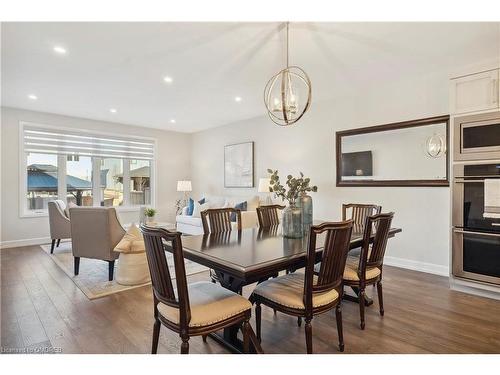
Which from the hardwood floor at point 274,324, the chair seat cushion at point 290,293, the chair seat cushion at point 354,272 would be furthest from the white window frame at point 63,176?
the chair seat cushion at point 354,272

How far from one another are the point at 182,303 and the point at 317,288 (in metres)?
0.86

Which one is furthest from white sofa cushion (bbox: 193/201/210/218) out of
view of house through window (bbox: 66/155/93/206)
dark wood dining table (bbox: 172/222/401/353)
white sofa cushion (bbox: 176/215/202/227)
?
dark wood dining table (bbox: 172/222/401/353)

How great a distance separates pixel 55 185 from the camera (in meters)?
5.94

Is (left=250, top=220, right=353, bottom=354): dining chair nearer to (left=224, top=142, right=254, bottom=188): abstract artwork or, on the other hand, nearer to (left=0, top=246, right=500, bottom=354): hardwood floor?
(left=0, top=246, right=500, bottom=354): hardwood floor

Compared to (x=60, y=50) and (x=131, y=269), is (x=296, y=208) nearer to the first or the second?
(x=131, y=269)

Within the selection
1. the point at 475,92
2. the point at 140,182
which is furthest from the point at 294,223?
the point at 140,182

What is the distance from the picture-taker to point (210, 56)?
3.21m

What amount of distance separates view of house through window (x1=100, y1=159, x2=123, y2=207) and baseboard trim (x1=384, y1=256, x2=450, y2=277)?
19.3ft

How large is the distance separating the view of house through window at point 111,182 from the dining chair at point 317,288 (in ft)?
18.9

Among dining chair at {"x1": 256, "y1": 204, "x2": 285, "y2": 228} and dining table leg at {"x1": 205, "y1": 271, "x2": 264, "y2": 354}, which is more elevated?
dining chair at {"x1": 256, "y1": 204, "x2": 285, "y2": 228}

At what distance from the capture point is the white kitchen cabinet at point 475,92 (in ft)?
9.68

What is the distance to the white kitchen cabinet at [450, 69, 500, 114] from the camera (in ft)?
9.68

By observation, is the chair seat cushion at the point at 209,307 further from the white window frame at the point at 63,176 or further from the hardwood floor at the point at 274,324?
the white window frame at the point at 63,176
